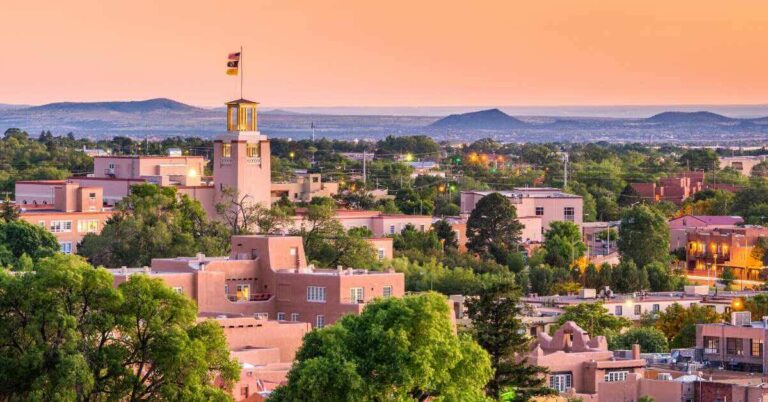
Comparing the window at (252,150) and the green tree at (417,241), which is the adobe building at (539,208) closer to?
the green tree at (417,241)

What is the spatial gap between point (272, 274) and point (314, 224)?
67.4ft

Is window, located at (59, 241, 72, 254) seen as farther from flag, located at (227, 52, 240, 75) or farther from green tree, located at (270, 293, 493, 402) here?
green tree, located at (270, 293, 493, 402)

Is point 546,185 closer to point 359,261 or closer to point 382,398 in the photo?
point 359,261

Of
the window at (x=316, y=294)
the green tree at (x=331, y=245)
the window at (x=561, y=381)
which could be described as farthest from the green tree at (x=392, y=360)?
the green tree at (x=331, y=245)

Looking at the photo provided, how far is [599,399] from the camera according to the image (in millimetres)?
57656

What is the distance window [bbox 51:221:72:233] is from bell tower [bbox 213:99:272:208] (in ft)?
20.4

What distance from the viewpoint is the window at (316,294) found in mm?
62709

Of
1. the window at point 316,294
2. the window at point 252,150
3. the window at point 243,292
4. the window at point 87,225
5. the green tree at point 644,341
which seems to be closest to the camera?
the window at point 316,294

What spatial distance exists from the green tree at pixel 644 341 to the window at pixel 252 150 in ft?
104

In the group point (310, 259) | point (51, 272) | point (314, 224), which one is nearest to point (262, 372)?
point (51, 272)

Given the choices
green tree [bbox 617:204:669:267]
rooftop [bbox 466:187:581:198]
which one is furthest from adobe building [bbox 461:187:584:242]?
green tree [bbox 617:204:669:267]

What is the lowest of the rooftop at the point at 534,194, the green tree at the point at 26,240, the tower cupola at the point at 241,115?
the rooftop at the point at 534,194

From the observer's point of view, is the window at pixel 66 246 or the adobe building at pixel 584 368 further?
the window at pixel 66 246

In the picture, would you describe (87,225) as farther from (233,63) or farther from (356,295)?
(356,295)
